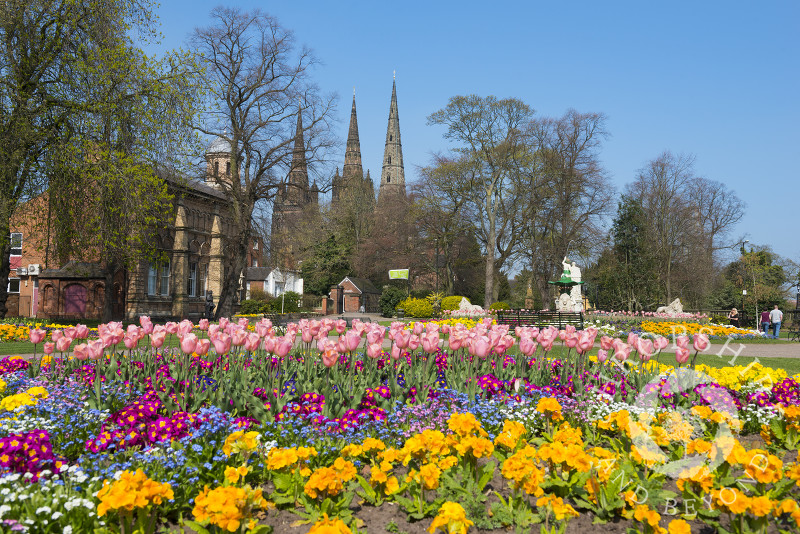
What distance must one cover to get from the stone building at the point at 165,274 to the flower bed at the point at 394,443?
16410 millimetres

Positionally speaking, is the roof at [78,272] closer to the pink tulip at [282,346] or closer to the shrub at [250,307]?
the shrub at [250,307]

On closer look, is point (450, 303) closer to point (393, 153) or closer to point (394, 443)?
point (394, 443)

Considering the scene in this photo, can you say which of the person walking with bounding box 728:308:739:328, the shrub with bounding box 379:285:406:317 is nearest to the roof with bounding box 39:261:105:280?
the shrub with bounding box 379:285:406:317

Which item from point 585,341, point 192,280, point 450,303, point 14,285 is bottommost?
point 585,341

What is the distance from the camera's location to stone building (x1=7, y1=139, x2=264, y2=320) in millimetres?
29125

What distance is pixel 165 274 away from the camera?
3409 cm

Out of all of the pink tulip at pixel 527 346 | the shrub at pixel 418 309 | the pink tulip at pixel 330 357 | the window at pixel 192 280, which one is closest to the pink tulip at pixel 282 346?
the pink tulip at pixel 330 357

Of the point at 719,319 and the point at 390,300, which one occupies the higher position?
the point at 390,300

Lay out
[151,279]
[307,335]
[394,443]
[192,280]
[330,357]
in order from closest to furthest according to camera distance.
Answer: [394,443] → [330,357] → [307,335] → [151,279] → [192,280]

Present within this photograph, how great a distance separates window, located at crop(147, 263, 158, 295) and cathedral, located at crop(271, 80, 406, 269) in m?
7.27

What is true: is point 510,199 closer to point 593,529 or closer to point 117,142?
point 117,142

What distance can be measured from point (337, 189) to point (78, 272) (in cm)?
4601

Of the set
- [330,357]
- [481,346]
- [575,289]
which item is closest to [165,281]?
[575,289]

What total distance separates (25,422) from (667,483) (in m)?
4.80
